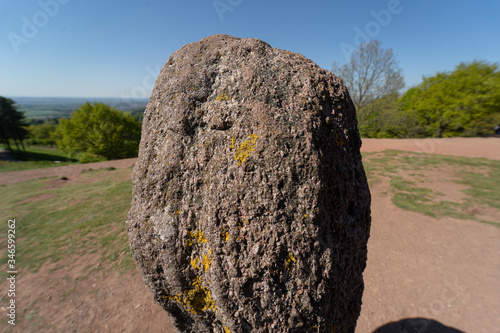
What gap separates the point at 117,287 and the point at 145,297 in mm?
711

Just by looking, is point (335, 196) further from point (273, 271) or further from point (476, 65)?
point (476, 65)

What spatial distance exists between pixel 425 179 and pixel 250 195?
10821 millimetres

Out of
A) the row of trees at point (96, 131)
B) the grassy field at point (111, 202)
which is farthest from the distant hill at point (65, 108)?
the grassy field at point (111, 202)

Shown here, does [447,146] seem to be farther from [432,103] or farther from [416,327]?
[416,327]

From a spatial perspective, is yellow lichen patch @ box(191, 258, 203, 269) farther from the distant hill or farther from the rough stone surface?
the distant hill

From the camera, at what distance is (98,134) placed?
2273 cm

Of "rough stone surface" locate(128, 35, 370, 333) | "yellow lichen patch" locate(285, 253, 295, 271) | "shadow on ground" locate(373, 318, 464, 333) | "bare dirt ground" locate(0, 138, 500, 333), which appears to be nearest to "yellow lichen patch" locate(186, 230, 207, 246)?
"rough stone surface" locate(128, 35, 370, 333)

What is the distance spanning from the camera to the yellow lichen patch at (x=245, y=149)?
1.72 metres

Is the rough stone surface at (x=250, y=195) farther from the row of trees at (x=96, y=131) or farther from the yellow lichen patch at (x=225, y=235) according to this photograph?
the row of trees at (x=96, y=131)

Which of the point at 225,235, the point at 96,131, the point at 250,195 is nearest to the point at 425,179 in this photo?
the point at 250,195

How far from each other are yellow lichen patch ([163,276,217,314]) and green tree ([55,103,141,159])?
84.2 feet

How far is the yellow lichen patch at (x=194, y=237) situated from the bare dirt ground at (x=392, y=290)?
280cm

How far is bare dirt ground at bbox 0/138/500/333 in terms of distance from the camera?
3.66 metres

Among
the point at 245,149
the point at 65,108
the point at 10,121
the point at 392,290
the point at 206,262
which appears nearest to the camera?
the point at 245,149
